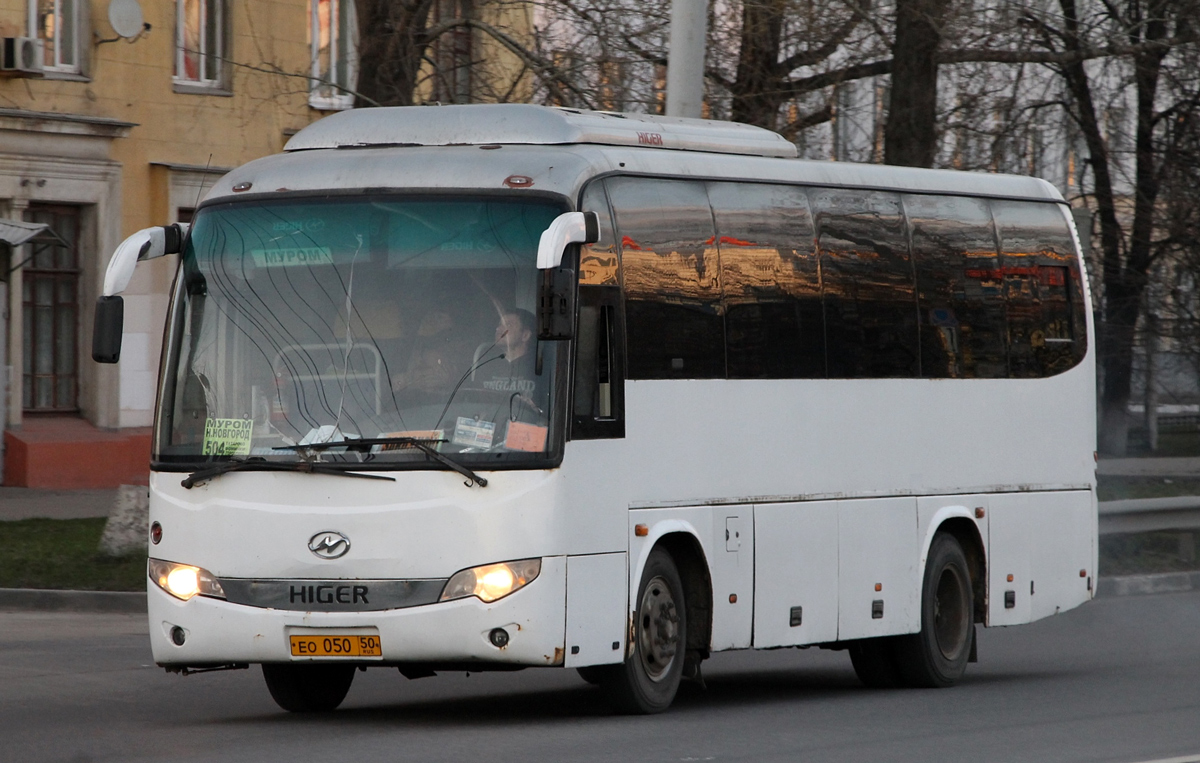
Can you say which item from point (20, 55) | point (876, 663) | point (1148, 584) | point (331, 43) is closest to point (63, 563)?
point (876, 663)

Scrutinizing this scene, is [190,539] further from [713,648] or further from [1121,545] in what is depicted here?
[1121,545]

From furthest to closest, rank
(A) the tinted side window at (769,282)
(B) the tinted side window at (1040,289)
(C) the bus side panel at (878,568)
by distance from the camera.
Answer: (B) the tinted side window at (1040,289), (C) the bus side panel at (878,568), (A) the tinted side window at (769,282)

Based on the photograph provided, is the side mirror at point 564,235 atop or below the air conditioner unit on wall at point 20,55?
below

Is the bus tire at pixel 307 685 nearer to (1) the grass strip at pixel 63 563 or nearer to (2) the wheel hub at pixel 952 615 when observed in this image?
(2) the wheel hub at pixel 952 615

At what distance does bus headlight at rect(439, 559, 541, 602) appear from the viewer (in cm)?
949

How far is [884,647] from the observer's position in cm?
1295

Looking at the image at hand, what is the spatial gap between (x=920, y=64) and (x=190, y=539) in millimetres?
12474

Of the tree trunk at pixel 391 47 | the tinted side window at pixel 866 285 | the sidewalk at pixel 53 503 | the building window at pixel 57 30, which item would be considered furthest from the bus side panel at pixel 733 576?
the building window at pixel 57 30

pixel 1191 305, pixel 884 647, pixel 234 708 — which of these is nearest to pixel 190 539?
pixel 234 708

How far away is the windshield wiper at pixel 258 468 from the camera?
962cm

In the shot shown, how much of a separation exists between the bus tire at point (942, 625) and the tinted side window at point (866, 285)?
3.98ft

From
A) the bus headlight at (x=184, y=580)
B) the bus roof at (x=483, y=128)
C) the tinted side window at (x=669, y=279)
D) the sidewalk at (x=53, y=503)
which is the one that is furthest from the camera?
the sidewalk at (x=53, y=503)

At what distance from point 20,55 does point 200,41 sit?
11.4ft

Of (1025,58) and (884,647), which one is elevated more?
(1025,58)
